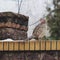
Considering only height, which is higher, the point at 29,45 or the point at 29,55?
the point at 29,45

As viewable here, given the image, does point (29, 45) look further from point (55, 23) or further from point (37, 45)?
point (55, 23)

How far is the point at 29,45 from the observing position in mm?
3424

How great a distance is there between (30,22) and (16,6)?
906 millimetres

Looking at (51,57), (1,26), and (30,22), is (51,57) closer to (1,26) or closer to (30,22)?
(1,26)

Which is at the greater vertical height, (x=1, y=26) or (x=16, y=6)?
(x=16, y=6)

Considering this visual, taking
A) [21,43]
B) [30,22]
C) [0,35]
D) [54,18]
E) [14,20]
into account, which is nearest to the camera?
[21,43]

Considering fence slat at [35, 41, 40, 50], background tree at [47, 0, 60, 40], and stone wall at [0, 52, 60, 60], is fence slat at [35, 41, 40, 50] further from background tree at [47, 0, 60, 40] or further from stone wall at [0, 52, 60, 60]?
background tree at [47, 0, 60, 40]

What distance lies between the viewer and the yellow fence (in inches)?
134

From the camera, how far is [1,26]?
8.09 m

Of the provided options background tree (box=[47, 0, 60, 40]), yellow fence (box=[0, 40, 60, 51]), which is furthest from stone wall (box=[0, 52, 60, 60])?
background tree (box=[47, 0, 60, 40])

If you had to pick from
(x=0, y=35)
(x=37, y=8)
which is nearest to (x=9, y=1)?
(x=37, y=8)

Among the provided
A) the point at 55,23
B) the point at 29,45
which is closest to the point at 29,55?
the point at 29,45

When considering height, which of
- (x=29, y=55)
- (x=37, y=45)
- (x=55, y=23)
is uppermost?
(x=55, y=23)

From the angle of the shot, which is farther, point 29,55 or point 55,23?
point 55,23
